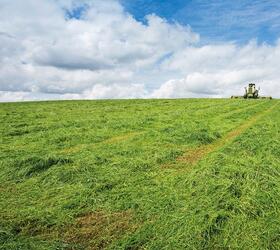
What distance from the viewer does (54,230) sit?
21.3 ft

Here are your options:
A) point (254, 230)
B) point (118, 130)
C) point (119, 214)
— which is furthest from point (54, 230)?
point (118, 130)

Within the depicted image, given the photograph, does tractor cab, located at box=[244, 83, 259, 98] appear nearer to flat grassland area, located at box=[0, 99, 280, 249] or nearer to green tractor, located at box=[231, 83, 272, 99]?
green tractor, located at box=[231, 83, 272, 99]

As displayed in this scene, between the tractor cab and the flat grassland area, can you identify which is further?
the tractor cab

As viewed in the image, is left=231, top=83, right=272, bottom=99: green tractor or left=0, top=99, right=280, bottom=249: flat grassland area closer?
left=0, top=99, right=280, bottom=249: flat grassland area

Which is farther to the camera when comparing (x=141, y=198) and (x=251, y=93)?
(x=251, y=93)

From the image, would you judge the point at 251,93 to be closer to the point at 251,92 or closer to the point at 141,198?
the point at 251,92

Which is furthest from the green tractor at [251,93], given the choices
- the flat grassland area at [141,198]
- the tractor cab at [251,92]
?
the flat grassland area at [141,198]

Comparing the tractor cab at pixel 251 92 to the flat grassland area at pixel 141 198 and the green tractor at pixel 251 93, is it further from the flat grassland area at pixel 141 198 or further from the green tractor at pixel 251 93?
the flat grassland area at pixel 141 198

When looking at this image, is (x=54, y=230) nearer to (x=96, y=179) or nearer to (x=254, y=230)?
(x=96, y=179)

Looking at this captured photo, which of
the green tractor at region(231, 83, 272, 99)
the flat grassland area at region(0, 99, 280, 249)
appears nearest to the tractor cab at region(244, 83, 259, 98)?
the green tractor at region(231, 83, 272, 99)

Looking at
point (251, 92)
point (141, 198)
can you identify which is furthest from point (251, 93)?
point (141, 198)

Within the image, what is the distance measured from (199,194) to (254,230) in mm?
1786

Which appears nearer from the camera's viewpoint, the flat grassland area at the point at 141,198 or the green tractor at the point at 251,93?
the flat grassland area at the point at 141,198

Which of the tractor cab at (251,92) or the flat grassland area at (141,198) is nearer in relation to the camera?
the flat grassland area at (141,198)
